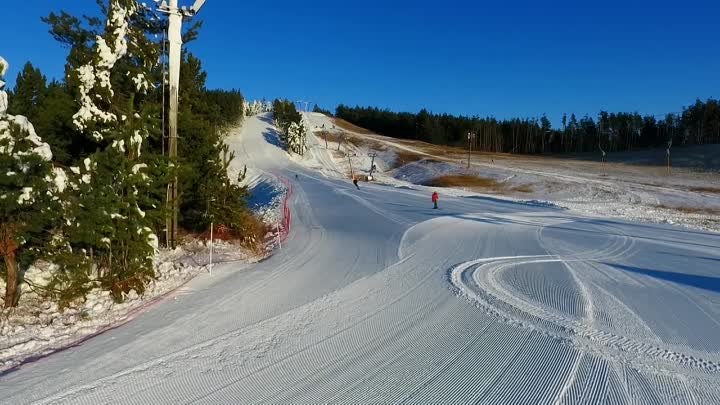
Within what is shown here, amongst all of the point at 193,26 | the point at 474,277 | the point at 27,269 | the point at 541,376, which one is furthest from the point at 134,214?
the point at 193,26

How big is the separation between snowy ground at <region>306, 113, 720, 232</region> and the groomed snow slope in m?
21.6

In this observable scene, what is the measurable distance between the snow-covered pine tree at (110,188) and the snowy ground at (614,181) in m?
27.0

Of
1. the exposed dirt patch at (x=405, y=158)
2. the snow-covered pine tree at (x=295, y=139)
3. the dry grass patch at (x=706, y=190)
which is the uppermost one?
the snow-covered pine tree at (x=295, y=139)

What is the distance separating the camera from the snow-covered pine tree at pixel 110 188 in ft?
28.9

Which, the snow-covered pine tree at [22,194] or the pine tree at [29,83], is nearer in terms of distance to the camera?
the snow-covered pine tree at [22,194]

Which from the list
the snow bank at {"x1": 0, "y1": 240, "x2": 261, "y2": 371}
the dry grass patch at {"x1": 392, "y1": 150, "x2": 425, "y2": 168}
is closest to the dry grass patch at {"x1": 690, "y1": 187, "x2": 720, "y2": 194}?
the dry grass patch at {"x1": 392, "y1": 150, "x2": 425, "y2": 168}

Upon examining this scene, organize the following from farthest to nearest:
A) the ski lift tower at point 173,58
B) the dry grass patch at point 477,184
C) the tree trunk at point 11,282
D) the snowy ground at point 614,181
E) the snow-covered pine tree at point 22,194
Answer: the dry grass patch at point 477,184, the snowy ground at point 614,181, the ski lift tower at point 173,58, the tree trunk at point 11,282, the snow-covered pine tree at point 22,194

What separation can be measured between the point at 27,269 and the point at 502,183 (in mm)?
54183

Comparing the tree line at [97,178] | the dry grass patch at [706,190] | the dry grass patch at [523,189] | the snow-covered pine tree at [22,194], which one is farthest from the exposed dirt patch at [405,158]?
the snow-covered pine tree at [22,194]

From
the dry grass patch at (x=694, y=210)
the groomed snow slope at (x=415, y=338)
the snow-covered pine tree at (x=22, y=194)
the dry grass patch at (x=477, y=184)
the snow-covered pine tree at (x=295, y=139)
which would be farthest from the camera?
the snow-covered pine tree at (x=295, y=139)

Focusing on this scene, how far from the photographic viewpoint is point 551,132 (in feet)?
458

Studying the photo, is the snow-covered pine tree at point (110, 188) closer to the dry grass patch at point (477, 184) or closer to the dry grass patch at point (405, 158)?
the dry grass patch at point (477, 184)

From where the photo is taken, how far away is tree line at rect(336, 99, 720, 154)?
4966 inches

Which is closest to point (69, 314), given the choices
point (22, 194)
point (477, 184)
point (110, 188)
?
point (22, 194)
